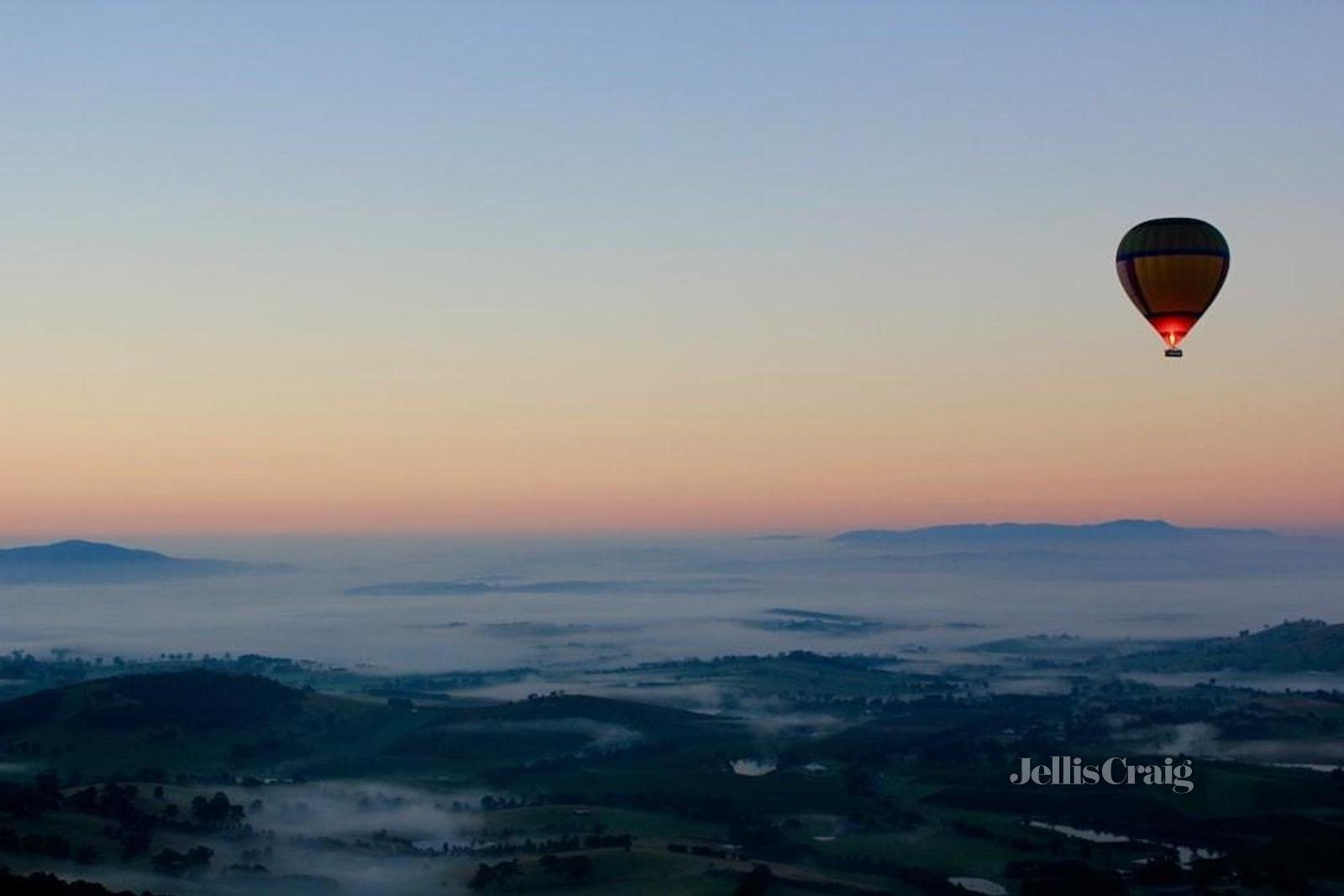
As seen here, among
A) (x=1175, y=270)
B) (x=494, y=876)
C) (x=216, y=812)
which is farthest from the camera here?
(x=216, y=812)

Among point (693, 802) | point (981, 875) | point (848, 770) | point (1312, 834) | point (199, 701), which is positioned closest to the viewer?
point (981, 875)

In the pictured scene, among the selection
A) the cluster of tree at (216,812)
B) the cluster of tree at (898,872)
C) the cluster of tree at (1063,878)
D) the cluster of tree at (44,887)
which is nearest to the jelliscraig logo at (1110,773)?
the cluster of tree at (1063,878)

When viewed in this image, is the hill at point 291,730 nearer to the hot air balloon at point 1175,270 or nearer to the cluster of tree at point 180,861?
the cluster of tree at point 180,861

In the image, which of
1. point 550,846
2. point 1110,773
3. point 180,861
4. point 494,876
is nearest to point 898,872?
point 550,846

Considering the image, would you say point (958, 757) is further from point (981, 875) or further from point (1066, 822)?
point (981, 875)

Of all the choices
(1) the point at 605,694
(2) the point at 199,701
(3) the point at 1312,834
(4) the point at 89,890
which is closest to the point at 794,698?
(1) the point at 605,694

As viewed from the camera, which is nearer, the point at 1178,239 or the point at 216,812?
the point at 1178,239

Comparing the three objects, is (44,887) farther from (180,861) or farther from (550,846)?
(550,846)
